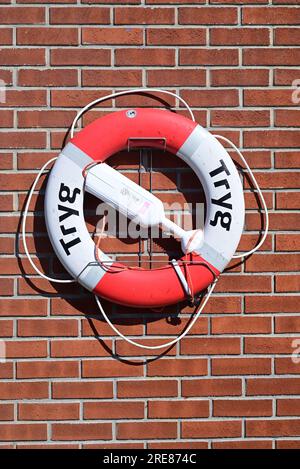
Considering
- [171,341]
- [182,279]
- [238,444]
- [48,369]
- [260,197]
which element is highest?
[260,197]

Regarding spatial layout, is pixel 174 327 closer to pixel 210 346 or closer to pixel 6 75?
pixel 210 346

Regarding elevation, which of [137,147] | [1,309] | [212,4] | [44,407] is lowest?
[44,407]

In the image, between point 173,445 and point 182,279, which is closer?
point 182,279

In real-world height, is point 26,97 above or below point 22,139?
above

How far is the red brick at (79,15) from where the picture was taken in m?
2.34

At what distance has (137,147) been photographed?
Result: 92.1 inches

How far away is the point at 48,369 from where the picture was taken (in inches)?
92.4

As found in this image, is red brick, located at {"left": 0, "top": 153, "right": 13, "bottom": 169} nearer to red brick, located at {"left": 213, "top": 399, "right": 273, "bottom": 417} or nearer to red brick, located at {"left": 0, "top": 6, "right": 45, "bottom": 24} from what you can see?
red brick, located at {"left": 0, "top": 6, "right": 45, "bottom": 24}

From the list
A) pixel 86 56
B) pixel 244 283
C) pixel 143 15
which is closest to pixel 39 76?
pixel 86 56

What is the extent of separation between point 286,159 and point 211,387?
86 cm

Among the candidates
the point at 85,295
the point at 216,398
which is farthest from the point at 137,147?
the point at 216,398

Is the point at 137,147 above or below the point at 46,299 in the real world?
above

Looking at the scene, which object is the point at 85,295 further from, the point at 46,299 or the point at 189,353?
the point at 189,353

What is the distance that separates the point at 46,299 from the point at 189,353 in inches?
21.4
